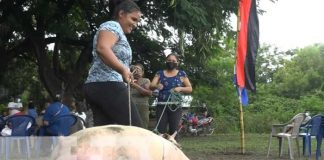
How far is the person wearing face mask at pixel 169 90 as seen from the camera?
8.84 metres

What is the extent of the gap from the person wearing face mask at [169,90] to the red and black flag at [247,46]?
310 centimetres

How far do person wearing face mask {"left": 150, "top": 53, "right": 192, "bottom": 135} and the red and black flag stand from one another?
3.10 m

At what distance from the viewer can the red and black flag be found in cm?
1203

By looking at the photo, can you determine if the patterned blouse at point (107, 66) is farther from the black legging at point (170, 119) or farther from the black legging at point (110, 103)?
the black legging at point (170, 119)

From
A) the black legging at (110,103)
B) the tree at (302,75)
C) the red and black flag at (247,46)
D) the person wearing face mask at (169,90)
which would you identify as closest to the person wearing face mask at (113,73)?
the black legging at (110,103)

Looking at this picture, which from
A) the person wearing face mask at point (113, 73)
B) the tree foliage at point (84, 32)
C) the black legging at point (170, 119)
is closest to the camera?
the person wearing face mask at point (113, 73)

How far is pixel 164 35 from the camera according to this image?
2044 cm

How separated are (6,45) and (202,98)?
13.4 meters

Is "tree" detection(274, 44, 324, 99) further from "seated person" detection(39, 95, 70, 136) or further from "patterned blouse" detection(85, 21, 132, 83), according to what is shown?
"patterned blouse" detection(85, 21, 132, 83)

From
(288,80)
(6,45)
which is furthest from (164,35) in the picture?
(288,80)

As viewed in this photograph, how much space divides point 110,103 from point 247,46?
8.04m

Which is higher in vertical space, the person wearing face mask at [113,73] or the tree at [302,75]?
the tree at [302,75]

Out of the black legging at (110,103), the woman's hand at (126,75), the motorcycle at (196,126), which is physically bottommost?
the motorcycle at (196,126)

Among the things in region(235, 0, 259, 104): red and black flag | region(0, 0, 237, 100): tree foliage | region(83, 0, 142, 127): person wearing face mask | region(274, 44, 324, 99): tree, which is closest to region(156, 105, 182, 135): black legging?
region(235, 0, 259, 104): red and black flag
